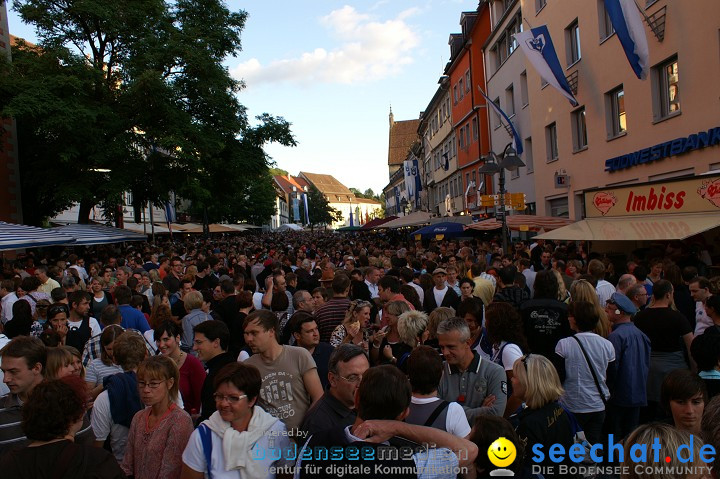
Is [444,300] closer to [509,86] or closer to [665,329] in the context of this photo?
[665,329]

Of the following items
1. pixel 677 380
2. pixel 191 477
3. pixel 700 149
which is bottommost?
pixel 191 477

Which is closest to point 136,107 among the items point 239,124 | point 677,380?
point 239,124

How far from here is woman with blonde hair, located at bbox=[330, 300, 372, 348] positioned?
5.37 meters

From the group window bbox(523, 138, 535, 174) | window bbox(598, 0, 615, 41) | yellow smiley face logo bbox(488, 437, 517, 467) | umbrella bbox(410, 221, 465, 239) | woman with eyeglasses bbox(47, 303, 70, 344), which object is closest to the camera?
yellow smiley face logo bbox(488, 437, 517, 467)

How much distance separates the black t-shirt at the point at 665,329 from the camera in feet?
18.1

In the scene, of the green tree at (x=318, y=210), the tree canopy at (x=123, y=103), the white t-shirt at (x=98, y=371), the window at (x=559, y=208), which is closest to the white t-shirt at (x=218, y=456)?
the white t-shirt at (x=98, y=371)

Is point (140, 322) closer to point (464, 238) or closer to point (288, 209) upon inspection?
point (464, 238)

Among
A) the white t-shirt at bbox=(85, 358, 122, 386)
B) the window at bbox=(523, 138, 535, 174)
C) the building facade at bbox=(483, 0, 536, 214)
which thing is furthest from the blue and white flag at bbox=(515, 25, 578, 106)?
the white t-shirt at bbox=(85, 358, 122, 386)

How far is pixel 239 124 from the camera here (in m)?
29.3

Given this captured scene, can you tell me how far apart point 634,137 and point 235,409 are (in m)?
16.5

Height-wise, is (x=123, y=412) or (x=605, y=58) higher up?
(x=605, y=58)

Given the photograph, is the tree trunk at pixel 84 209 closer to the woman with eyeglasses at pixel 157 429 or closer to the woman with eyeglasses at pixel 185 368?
the woman with eyeglasses at pixel 185 368

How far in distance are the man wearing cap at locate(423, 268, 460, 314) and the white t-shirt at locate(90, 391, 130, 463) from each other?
18.6ft

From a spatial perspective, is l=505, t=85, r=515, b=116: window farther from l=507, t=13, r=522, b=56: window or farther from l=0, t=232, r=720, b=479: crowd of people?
l=0, t=232, r=720, b=479: crowd of people
